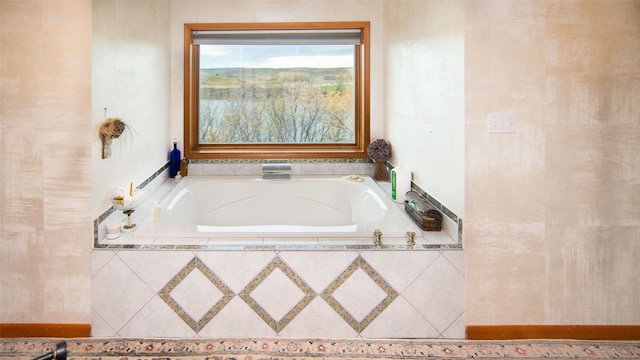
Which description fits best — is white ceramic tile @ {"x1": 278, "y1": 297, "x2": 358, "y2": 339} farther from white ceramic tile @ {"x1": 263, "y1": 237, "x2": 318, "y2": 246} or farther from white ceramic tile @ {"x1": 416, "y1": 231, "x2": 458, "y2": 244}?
Answer: white ceramic tile @ {"x1": 416, "y1": 231, "x2": 458, "y2": 244}

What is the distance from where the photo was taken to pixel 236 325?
2014 mm

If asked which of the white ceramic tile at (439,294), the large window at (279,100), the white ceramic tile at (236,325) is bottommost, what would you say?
the white ceramic tile at (236,325)

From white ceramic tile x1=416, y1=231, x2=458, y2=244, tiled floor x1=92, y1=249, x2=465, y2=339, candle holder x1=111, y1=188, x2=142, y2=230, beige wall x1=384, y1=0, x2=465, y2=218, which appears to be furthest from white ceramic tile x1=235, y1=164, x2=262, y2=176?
white ceramic tile x1=416, y1=231, x2=458, y2=244

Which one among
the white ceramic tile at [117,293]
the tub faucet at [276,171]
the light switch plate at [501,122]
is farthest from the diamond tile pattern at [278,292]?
the tub faucet at [276,171]

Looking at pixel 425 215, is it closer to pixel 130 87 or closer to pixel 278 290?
pixel 278 290

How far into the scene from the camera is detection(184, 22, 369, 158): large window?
12.3 ft

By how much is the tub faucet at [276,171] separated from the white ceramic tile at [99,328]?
5.56 feet

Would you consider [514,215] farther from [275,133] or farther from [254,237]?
[275,133]

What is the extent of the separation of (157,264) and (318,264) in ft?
2.36

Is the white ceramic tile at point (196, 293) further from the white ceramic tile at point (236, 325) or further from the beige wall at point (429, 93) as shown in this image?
the beige wall at point (429, 93)

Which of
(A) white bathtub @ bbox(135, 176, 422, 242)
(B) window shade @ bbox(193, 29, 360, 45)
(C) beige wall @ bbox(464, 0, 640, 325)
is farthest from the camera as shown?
(B) window shade @ bbox(193, 29, 360, 45)

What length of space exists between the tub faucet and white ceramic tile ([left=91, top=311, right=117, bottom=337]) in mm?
1693

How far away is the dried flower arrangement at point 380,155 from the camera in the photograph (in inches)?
138

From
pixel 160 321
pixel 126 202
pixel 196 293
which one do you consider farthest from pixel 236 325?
pixel 126 202
